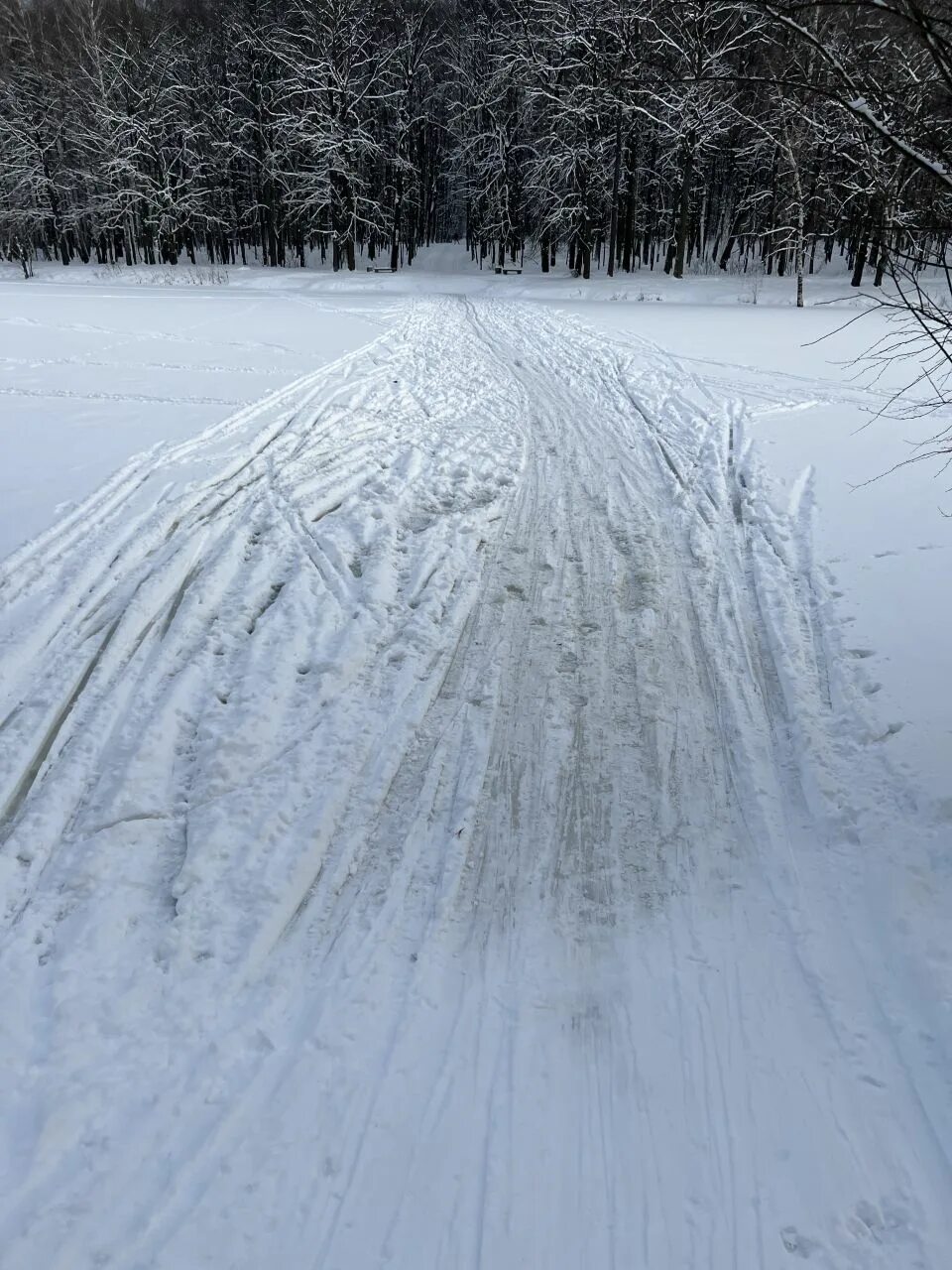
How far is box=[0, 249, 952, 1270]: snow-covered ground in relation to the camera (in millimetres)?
2193

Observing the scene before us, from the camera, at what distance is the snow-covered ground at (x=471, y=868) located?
2193mm

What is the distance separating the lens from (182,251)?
172 ft

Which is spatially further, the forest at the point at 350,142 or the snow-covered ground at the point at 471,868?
the forest at the point at 350,142

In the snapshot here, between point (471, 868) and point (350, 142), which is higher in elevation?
point (350, 142)

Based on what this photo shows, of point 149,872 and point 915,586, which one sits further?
point 915,586

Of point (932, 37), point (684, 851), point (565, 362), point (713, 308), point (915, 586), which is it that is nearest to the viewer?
point (932, 37)

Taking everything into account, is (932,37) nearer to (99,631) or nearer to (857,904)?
(857,904)

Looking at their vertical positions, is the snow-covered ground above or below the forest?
below

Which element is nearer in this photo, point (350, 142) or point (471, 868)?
point (471, 868)

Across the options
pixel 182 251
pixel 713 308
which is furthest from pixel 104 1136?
pixel 182 251

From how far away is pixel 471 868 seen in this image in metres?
3.29

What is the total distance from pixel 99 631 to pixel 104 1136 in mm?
3289

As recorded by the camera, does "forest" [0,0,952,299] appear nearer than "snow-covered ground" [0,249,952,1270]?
No

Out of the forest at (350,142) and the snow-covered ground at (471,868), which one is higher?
the forest at (350,142)
